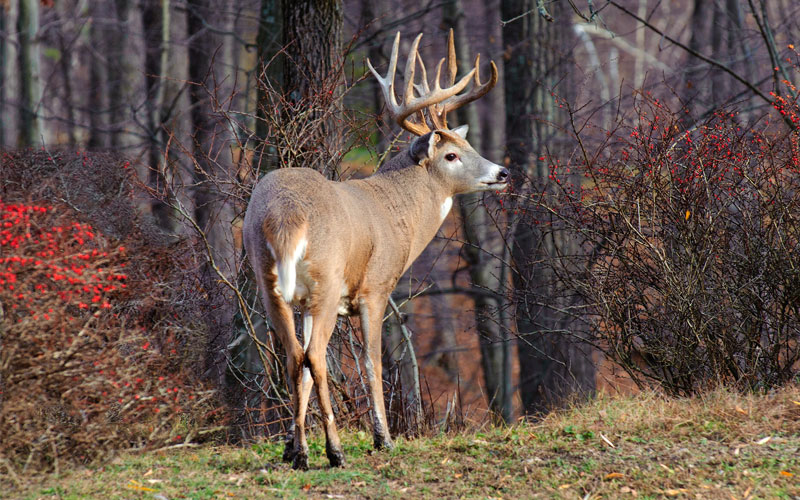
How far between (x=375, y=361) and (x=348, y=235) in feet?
3.34

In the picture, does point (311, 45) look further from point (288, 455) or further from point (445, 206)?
point (288, 455)

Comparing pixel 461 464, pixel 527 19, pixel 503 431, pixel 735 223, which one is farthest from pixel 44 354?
pixel 527 19

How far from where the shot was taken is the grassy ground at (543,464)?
538cm

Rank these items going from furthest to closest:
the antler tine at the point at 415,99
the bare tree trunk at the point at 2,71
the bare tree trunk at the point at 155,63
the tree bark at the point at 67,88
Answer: the tree bark at the point at 67,88
the bare tree trunk at the point at 2,71
the bare tree trunk at the point at 155,63
the antler tine at the point at 415,99

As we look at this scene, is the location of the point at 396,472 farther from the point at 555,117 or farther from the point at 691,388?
the point at 555,117

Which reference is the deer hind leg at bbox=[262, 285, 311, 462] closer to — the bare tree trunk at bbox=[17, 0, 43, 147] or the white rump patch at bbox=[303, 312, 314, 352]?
the white rump patch at bbox=[303, 312, 314, 352]

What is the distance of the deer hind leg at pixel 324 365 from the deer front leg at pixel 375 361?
Result: 49 centimetres

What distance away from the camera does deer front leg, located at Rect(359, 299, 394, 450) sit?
654 cm

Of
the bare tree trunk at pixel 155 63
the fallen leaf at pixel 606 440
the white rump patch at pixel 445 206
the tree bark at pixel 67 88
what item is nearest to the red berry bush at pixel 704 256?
the white rump patch at pixel 445 206

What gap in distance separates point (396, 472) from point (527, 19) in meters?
9.90

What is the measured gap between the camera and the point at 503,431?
677cm

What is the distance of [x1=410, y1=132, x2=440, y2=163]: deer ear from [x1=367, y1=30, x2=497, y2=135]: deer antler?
0.80 ft

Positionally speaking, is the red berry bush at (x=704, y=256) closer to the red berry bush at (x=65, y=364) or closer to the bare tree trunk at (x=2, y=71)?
the red berry bush at (x=65, y=364)

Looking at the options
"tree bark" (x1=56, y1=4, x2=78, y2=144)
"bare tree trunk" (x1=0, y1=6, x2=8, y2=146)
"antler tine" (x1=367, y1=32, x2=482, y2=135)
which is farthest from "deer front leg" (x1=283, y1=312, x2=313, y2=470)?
"bare tree trunk" (x1=0, y1=6, x2=8, y2=146)
